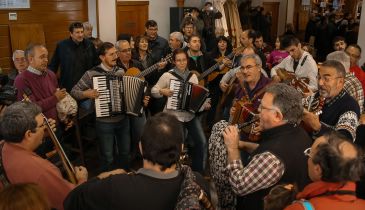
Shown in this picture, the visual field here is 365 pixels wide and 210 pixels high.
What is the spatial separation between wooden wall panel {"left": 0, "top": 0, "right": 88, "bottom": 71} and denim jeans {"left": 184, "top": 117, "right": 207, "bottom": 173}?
3705 mm

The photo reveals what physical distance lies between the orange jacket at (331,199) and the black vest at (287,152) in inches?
14.6

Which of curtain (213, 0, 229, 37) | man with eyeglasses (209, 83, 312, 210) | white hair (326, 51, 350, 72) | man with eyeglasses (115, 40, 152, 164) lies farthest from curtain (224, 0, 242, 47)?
man with eyeglasses (209, 83, 312, 210)

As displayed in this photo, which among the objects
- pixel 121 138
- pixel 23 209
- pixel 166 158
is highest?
pixel 166 158

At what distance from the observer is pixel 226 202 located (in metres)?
2.29

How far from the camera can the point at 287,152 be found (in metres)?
2.01

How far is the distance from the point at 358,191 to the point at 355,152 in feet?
2.63

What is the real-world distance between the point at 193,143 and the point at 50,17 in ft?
13.3

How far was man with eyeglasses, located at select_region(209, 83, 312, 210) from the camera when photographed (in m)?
1.97

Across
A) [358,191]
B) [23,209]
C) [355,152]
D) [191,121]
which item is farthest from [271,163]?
[191,121]

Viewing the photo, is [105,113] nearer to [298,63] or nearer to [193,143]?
[193,143]

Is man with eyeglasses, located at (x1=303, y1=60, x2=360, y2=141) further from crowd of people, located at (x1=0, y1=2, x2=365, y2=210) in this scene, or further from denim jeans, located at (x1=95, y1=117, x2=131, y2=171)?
denim jeans, located at (x1=95, y1=117, x2=131, y2=171)

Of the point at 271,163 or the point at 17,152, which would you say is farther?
the point at 17,152

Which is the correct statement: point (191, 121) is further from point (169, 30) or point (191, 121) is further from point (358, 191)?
point (169, 30)

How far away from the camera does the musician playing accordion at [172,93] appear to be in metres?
3.95
